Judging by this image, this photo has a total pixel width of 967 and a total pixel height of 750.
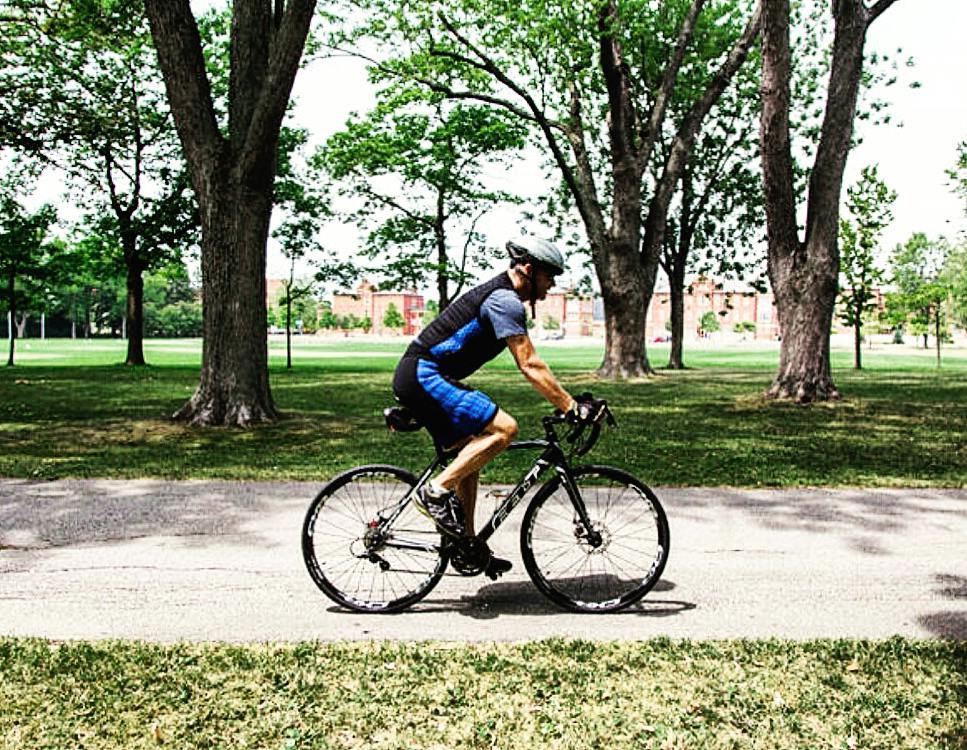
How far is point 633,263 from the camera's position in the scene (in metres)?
25.8

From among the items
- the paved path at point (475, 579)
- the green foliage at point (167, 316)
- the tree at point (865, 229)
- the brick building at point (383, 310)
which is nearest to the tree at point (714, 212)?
the tree at point (865, 229)

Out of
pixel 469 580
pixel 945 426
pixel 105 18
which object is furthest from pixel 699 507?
pixel 105 18

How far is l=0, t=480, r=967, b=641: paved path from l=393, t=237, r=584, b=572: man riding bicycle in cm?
74

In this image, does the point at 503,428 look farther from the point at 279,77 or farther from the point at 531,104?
the point at 531,104

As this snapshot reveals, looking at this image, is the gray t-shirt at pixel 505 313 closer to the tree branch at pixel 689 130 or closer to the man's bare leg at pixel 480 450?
the man's bare leg at pixel 480 450

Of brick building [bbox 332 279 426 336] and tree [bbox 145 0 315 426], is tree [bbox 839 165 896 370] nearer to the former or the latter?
tree [bbox 145 0 315 426]

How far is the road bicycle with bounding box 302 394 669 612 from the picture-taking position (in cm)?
475

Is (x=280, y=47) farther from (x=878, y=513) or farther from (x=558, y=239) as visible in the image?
(x=558, y=239)

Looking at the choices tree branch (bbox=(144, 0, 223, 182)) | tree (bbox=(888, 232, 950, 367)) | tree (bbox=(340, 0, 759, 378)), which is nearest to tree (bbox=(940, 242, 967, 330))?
tree (bbox=(888, 232, 950, 367))

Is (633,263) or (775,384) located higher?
(633,263)

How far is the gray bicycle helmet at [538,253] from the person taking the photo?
4492mm

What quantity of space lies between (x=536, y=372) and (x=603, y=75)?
23090 millimetres

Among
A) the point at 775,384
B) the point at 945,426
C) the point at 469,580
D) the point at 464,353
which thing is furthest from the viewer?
the point at 775,384

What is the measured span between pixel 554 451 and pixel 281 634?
169 centimetres
